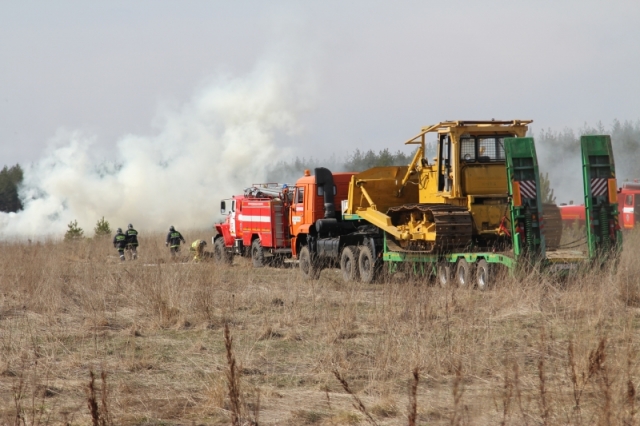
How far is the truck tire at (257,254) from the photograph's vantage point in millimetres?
27281

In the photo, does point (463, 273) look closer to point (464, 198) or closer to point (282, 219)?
point (464, 198)

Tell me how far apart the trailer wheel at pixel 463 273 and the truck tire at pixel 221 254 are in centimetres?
1367

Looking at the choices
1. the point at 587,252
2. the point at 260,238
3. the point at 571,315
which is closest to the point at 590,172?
the point at 587,252

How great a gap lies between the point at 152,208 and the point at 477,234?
44971mm

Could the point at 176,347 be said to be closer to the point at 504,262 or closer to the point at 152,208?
the point at 504,262

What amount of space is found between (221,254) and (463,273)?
14700mm

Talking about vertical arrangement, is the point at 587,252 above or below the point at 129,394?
above

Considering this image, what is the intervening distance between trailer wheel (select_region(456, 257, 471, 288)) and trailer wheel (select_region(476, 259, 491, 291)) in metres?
0.17

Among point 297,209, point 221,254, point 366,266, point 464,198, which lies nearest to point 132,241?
point 221,254

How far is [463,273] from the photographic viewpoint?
1744 centimetres

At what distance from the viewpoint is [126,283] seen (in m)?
16.8

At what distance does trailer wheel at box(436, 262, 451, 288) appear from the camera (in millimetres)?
17797

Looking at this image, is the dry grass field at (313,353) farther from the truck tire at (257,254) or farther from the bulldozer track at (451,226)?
the truck tire at (257,254)

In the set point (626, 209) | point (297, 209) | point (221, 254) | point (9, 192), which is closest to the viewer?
point (297, 209)
